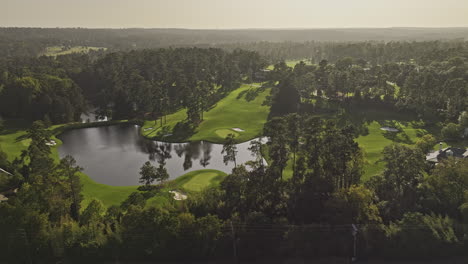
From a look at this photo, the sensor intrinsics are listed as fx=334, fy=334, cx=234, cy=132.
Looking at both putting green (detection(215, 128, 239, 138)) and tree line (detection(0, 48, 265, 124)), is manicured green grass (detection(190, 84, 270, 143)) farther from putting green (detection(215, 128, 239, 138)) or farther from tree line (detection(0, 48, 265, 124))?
tree line (detection(0, 48, 265, 124))

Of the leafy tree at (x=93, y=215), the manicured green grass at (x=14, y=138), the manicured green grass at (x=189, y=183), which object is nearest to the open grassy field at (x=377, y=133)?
the manicured green grass at (x=189, y=183)

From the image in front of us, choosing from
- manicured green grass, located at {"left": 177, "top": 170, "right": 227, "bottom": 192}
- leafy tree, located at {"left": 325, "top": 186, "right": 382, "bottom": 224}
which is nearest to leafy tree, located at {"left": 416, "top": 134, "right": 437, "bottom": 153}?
leafy tree, located at {"left": 325, "top": 186, "right": 382, "bottom": 224}

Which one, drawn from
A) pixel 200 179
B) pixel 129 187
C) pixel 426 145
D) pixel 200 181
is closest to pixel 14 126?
pixel 129 187

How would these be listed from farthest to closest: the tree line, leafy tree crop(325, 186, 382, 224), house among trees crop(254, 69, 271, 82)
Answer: house among trees crop(254, 69, 271, 82), the tree line, leafy tree crop(325, 186, 382, 224)

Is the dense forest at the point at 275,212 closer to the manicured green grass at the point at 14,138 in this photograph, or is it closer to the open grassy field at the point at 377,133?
the open grassy field at the point at 377,133

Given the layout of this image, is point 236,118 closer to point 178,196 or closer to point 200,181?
point 200,181

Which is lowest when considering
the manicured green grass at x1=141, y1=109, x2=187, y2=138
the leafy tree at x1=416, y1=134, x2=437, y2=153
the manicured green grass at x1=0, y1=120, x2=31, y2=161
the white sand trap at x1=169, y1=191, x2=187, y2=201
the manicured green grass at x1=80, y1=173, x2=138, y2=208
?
the manicured green grass at x1=80, y1=173, x2=138, y2=208

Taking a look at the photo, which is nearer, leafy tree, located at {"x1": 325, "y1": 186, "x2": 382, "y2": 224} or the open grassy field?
leafy tree, located at {"x1": 325, "y1": 186, "x2": 382, "y2": 224}
